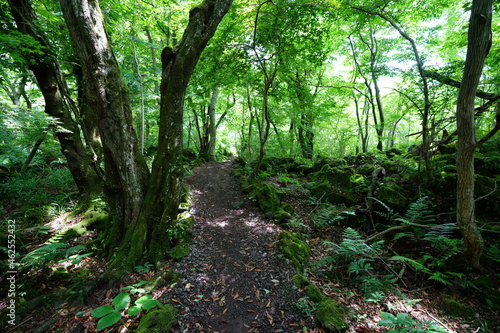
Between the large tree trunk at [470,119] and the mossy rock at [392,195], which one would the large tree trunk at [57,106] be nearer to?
the mossy rock at [392,195]

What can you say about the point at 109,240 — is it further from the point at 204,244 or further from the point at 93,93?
the point at 93,93

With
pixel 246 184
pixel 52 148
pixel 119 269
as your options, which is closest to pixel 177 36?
pixel 52 148

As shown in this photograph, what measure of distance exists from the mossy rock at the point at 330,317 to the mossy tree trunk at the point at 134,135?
3.00m

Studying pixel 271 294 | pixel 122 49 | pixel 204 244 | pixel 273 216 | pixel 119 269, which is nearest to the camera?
pixel 271 294

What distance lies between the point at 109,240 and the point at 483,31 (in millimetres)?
8077

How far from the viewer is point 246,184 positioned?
25.3 ft

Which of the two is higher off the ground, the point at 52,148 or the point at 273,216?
the point at 52,148

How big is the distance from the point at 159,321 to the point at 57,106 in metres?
6.52

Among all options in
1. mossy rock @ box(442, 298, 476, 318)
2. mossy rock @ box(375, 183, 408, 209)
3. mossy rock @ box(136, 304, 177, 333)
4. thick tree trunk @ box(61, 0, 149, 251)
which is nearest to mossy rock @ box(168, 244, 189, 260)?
thick tree trunk @ box(61, 0, 149, 251)

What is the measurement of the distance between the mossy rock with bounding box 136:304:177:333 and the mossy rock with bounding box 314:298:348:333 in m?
1.95

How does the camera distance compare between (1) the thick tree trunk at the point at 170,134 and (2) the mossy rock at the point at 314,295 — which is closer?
(2) the mossy rock at the point at 314,295

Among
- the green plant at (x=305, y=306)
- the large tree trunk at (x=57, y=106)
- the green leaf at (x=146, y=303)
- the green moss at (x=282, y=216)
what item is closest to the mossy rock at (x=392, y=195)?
the green moss at (x=282, y=216)

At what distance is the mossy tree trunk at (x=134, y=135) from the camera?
3.50m

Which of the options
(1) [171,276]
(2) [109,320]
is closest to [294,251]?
(1) [171,276]
